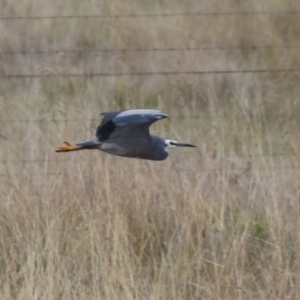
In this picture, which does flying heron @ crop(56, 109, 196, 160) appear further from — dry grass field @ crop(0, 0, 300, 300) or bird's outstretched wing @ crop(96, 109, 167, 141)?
dry grass field @ crop(0, 0, 300, 300)

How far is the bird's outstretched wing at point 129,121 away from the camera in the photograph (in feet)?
11.7

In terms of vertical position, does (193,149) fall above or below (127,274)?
above

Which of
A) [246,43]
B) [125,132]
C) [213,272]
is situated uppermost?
[246,43]

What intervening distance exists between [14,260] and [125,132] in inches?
35.5

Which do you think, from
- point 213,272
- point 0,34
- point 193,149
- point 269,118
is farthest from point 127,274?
point 0,34

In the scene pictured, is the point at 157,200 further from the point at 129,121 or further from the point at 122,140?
the point at 129,121

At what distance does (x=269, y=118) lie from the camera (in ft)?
19.2

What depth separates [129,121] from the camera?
3572 millimetres

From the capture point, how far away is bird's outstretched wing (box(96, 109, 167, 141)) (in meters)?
3.57

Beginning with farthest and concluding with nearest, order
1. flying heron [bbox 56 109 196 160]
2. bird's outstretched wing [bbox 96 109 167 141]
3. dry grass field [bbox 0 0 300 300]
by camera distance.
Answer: dry grass field [bbox 0 0 300 300]
flying heron [bbox 56 109 196 160]
bird's outstretched wing [bbox 96 109 167 141]

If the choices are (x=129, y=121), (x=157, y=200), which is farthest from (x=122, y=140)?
(x=157, y=200)

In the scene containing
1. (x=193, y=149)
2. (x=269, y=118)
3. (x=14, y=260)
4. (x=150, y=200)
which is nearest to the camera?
(x=14, y=260)

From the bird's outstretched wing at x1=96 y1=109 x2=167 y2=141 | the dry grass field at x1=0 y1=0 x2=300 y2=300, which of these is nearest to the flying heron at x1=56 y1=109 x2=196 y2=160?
the bird's outstretched wing at x1=96 y1=109 x2=167 y2=141

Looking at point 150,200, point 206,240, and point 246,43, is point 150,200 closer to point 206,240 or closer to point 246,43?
point 206,240
